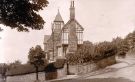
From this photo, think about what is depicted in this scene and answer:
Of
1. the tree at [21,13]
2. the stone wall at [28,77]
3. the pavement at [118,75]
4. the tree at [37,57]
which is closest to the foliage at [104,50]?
the pavement at [118,75]

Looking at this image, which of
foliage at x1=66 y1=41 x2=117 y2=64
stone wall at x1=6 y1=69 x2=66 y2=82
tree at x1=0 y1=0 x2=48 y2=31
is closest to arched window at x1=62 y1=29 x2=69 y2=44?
foliage at x1=66 y1=41 x2=117 y2=64

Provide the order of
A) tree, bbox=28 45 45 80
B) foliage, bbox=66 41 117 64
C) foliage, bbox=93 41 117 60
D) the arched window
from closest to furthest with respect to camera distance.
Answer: foliage, bbox=93 41 117 60 → foliage, bbox=66 41 117 64 → tree, bbox=28 45 45 80 → the arched window

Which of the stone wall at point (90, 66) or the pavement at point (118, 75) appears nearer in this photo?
the pavement at point (118, 75)

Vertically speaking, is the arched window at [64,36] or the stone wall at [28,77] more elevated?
the arched window at [64,36]

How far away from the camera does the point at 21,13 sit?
11.0 meters

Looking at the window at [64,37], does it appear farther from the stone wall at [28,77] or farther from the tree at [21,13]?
the tree at [21,13]

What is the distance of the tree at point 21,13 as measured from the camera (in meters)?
10.8

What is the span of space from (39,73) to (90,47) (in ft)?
20.0

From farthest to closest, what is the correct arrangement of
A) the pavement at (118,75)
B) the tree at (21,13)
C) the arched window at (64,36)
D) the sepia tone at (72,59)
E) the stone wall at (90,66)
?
the arched window at (64,36) < the stone wall at (90,66) < the sepia tone at (72,59) < the pavement at (118,75) < the tree at (21,13)

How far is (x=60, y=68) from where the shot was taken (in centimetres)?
3066

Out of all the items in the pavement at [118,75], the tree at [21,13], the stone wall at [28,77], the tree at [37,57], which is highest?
the tree at [21,13]

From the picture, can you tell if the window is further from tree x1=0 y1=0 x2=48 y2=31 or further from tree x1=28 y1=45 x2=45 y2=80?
tree x1=0 y1=0 x2=48 y2=31

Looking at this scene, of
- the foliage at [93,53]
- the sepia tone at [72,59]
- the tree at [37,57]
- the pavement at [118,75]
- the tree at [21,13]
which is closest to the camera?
the tree at [21,13]

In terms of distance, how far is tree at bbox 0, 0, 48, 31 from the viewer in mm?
10797
